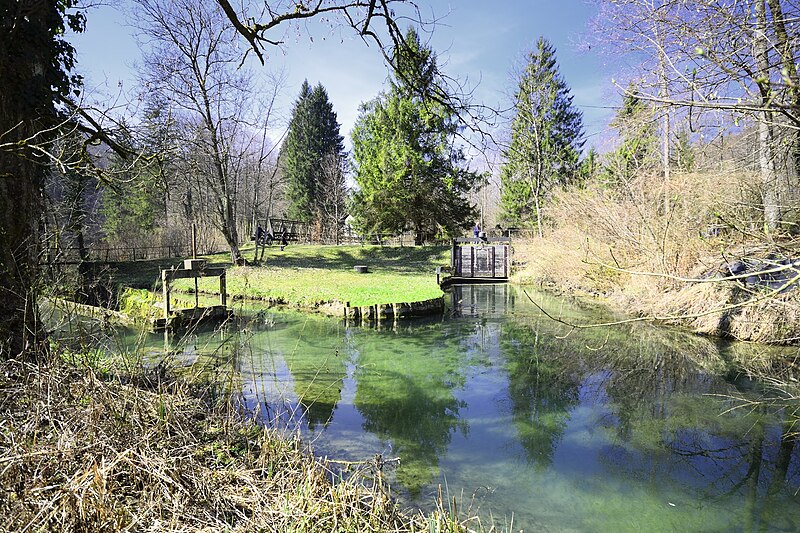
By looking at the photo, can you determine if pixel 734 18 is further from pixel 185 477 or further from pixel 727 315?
pixel 727 315

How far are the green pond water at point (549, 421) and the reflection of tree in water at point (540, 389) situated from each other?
28mm

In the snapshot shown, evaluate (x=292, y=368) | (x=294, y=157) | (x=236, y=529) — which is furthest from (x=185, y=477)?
(x=294, y=157)

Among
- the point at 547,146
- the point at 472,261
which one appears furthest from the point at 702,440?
the point at 547,146

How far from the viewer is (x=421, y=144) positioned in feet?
86.7

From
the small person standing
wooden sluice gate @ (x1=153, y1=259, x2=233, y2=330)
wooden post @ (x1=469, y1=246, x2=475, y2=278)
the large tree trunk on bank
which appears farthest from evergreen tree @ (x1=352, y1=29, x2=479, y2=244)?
the large tree trunk on bank

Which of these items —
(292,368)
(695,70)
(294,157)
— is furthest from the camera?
(294,157)

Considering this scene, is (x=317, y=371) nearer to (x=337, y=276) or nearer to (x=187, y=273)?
(x=187, y=273)

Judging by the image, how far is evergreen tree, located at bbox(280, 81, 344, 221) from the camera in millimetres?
35719

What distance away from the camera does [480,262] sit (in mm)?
20625

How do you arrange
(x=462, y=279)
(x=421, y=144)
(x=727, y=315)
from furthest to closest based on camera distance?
(x=421, y=144) < (x=462, y=279) < (x=727, y=315)

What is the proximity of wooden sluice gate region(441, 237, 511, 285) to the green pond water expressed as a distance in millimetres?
10025

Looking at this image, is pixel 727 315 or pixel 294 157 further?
pixel 294 157

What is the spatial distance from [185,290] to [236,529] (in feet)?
41.3

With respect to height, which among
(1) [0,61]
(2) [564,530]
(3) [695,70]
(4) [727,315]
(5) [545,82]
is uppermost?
(5) [545,82]
